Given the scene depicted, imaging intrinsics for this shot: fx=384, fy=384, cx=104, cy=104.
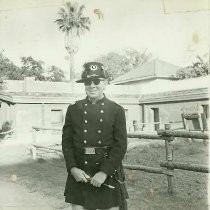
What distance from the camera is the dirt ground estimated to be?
244cm

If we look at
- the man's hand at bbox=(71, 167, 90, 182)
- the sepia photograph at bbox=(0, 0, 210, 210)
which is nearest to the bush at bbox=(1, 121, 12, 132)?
the sepia photograph at bbox=(0, 0, 210, 210)

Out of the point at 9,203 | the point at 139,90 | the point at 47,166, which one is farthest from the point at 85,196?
the point at 47,166

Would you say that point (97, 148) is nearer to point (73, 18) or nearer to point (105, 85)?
point (105, 85)

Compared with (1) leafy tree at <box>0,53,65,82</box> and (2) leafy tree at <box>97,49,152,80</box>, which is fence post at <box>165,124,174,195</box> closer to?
(2) leafy tree at <box>97,49,152,80</box>

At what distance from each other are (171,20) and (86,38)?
22.6 inches

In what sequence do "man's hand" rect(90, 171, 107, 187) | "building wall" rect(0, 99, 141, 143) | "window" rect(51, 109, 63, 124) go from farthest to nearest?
1. "window" rect(51, 109, 63, 124)
2. "building wall" rect(0, 99, 141, 143)
3. "man's hand" rect(90, 171, 107, 187)

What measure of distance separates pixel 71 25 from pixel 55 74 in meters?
0.49

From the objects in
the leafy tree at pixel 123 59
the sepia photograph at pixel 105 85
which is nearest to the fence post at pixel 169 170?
the sepia photograph at pixel 105 85

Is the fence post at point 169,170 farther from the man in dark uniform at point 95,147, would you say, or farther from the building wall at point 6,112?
the building wall at point 6,112

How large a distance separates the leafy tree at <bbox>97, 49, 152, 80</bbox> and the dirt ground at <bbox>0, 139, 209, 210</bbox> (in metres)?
0.69

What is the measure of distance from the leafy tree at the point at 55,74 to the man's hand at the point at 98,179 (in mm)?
1113

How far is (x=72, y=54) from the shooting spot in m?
2.65

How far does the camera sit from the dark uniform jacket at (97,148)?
187 cm

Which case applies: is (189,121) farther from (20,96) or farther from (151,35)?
(20,96)
